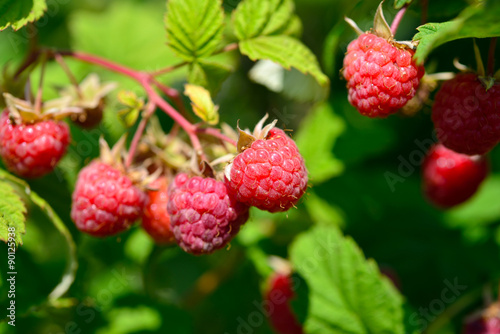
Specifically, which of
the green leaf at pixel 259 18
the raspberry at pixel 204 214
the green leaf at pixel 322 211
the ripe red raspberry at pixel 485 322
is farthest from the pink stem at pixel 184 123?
the ripe red raspberry at pixel 485 322

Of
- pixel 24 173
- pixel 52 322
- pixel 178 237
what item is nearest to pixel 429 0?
pixel 178 237

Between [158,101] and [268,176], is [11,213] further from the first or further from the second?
[268,176]

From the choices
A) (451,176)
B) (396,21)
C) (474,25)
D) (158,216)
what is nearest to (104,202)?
(158,216)

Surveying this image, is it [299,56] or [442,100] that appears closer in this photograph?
[442,100]

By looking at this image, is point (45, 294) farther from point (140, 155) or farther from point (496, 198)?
point (496, 198)

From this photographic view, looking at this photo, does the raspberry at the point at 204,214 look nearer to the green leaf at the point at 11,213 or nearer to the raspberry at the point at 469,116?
the green leaf at the point at 11,213
